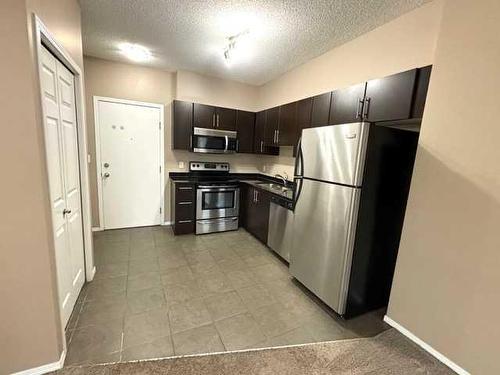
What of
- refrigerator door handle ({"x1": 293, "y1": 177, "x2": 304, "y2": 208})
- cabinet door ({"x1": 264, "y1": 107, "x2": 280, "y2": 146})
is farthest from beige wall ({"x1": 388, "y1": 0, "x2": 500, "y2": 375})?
cabinet door ({"x1": 264, "y1": 107, "x2": 280, "y2": 146})

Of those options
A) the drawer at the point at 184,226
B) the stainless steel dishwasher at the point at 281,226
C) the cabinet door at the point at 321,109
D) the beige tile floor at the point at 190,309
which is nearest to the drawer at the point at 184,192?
the drawer at the point at 184,226

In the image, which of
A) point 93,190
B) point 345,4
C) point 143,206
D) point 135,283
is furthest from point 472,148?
point 93,190

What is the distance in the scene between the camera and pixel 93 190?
3.69 metres

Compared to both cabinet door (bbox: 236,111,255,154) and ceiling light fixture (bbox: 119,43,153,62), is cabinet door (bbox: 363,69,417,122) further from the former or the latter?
ceiling light fixture (bbox: 119,43,153,62)

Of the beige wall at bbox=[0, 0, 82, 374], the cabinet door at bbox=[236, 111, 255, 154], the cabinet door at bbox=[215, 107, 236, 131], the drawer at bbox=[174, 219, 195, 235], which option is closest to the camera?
the beige wall at bbox=[0, 0, 82, 374]

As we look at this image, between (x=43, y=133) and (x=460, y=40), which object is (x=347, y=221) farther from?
(x=43, y=133)

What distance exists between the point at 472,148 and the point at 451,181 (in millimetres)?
247

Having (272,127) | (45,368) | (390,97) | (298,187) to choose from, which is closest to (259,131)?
(272,127)

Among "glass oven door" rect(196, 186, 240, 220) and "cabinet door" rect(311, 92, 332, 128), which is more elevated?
"cabinet door" rect(311, 92, 332, 128)

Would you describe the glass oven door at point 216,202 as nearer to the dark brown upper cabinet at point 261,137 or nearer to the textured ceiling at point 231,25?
the dark brown upper cabinet at point 261,137

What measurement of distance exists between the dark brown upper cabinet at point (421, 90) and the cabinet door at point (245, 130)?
2803 mm

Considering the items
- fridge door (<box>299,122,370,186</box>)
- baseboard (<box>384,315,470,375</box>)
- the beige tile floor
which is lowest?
the beige tile floor

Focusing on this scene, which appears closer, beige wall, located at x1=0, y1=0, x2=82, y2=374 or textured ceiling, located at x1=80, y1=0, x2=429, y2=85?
beige wall, located at x1=0, y1=0, x2=82, y2=374

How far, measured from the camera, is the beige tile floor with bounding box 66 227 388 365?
172cm
